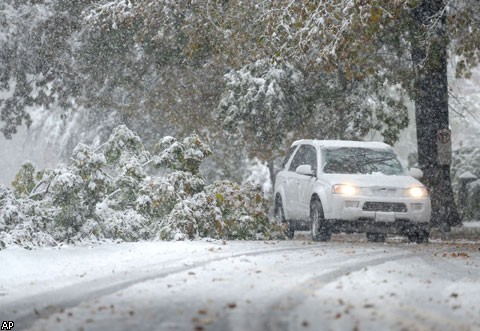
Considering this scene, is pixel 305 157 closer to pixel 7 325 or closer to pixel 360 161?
pixel 360 161

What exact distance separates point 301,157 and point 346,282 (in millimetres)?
8528

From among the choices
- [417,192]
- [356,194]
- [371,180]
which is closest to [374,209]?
[356,194]

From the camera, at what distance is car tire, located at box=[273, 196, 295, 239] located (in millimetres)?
18197

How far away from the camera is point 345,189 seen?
15.5m

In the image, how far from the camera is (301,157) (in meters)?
17.9

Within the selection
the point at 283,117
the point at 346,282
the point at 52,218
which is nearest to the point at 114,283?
the point at 346,282

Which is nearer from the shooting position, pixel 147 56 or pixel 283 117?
pixel 283 117

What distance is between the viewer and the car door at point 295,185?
1717 cm

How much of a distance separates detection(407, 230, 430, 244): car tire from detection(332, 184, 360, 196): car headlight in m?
1.43

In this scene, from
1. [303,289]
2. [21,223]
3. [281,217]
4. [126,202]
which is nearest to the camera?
[303,289]

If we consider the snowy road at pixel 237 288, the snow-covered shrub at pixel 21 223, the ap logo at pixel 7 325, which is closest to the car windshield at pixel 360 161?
the snowy road at pixel 237 288

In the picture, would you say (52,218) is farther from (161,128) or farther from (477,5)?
(161,128)

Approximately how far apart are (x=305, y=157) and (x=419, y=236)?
2618 millimetres

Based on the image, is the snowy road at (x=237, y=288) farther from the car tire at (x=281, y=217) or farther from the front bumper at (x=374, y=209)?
the car tire at (x=281, y=217)
